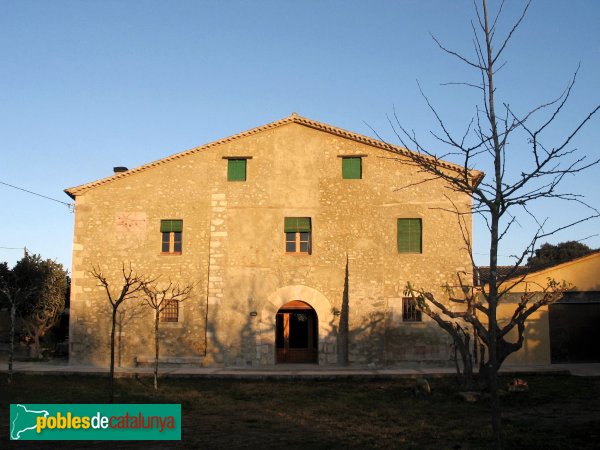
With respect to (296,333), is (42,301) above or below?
above

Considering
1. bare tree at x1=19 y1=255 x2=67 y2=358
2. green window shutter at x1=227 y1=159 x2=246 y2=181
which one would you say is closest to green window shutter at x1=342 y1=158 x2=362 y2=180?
green window shutter at x1=227 y1=159 x2=246 y2=181

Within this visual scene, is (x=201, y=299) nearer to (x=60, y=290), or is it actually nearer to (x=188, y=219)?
(x=188, y=219)

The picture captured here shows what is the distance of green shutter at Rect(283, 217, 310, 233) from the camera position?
21.8 metres

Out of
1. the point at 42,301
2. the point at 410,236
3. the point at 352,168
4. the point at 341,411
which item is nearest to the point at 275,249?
the point at 352,168

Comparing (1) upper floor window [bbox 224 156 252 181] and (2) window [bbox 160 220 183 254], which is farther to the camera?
(1) upper floor window [bbox 224 156 252 181]

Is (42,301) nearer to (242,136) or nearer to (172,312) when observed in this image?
(172,312)

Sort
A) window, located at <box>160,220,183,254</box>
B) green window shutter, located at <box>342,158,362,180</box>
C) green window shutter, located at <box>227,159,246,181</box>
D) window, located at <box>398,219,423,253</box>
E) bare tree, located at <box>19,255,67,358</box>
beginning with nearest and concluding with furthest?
1. window, located at <box>398,219,423,253</box>
2. green window shutter, located at <box>342,158,362,180</box>
3. window, located at <box>160,220,183,254</box>
4. green window shutter, located at <box>227,159,246,181</box>
5. bare tree, located at <box>19,255,67,358</box>

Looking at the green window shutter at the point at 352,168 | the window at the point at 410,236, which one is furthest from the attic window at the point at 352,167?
the window at the point at 410,236

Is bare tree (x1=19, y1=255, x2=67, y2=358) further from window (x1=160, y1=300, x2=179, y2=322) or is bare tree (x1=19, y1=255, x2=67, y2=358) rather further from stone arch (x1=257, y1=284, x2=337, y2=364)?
stone arch (x1=257, y1=284, x2=337, y2=364)

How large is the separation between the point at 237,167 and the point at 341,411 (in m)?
12.2

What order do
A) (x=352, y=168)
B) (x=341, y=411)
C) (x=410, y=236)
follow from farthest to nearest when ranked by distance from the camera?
1. (x=352, y=168)
2. (x=410, y=236)
3. (x=341, y=411)

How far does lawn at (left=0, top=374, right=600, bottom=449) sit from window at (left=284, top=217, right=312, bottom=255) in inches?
220

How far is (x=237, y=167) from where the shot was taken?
73.5ft

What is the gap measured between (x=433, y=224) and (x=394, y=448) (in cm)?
1358
